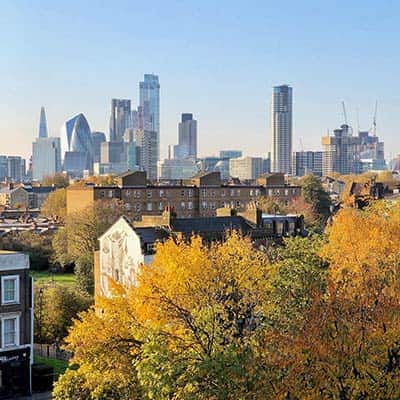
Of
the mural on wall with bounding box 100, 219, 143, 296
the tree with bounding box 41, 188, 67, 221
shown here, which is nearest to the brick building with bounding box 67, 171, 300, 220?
the tree with bounding box 41, 188, 67, 221

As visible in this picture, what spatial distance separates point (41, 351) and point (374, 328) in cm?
3197

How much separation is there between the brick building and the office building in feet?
233

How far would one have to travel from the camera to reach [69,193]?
125m

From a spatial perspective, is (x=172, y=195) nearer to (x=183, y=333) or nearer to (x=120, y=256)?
(x=120, y=256)

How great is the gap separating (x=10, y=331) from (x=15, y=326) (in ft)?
1.33

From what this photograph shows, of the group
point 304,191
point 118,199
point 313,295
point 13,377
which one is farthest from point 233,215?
point 304,191

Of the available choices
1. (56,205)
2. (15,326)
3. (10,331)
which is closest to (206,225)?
(15,326)

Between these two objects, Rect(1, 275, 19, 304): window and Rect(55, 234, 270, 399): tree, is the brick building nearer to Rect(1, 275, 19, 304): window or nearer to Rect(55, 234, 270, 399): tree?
Rect(1, 275, 19, 304): window

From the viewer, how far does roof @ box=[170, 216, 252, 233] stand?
58.7 metres

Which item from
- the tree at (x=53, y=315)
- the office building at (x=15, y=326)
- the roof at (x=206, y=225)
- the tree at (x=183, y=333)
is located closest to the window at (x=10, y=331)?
the office building at (x=15, y=326)

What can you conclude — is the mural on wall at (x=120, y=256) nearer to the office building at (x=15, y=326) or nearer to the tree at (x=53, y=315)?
the tree at (x=53, y=315)

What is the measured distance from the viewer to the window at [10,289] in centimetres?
4572

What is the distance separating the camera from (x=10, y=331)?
151ft

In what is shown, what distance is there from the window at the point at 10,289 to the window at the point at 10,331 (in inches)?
39.7
